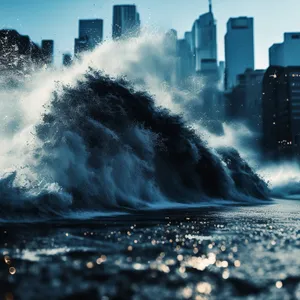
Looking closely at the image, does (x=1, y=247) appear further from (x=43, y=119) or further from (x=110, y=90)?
(x=110, y=90)

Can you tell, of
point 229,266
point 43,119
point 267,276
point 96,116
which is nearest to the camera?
point 267,276

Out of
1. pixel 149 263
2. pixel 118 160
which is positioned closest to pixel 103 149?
pixel 118 160

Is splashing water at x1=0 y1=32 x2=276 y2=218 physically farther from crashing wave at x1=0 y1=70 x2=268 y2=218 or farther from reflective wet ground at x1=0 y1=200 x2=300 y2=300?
reflective wet ground at x1=0 y1=200 x2=300 y2=300

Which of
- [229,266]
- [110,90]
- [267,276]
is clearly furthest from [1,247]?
[110,90]

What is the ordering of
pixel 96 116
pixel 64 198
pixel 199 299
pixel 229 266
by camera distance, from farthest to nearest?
pixel 96 116 → pixel 64 198 → pixel 229 266 → pixel 199 299

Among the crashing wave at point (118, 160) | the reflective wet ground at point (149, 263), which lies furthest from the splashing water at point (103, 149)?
the reflective wet ground at point (149, 263)

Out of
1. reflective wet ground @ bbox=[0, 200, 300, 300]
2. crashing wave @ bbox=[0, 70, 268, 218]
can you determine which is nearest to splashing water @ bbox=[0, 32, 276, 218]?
crashing wave @ bbox=[0, 70, 268, 218]

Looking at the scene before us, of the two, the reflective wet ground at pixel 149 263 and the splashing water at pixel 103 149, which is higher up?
the splashing water at pixel 103 149

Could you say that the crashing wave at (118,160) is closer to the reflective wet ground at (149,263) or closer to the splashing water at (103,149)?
the splashing water at (103,149)

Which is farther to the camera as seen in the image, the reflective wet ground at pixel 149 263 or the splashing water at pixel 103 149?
the splashing water at pixel 103 149

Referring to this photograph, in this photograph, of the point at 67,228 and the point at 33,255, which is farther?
the point at 67,228
